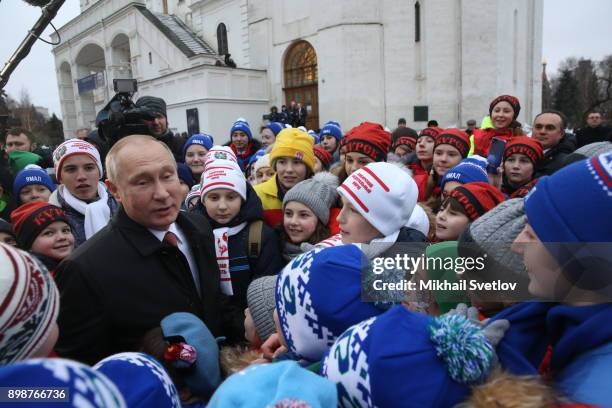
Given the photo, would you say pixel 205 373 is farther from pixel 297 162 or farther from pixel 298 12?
pixel 298 12

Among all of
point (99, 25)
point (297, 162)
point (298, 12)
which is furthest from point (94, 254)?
point (99, 25)

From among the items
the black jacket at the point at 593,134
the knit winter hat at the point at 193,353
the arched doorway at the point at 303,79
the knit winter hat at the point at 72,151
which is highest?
the arched doorway at the point at 303,79

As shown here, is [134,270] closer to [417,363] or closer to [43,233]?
[417,363]

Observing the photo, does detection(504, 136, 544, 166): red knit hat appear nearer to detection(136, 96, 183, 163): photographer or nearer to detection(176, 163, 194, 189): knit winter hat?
detection(176, 163, 194, 189): knit winter hat

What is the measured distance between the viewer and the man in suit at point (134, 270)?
4.96 ft

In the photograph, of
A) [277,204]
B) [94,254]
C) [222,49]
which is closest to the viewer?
[94,254]

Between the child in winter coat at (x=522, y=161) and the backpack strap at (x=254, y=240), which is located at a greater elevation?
the child in winter coat at (x=522, y=161)

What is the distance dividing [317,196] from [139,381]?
193cm

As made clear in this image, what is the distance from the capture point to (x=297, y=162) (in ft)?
11.6

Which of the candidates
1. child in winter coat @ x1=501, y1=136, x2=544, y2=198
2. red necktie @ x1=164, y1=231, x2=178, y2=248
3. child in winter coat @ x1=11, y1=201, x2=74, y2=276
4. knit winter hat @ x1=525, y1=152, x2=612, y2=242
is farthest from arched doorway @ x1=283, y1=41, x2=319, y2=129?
knit winter hat @ x1=525, y1=152, x2=612, y2=242

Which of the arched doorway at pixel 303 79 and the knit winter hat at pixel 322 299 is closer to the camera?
the knit winter hat at pixel 322 299

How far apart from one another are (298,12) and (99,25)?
16.3m

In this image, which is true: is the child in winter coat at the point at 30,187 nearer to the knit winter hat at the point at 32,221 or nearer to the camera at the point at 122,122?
the camera at the point at 122,122

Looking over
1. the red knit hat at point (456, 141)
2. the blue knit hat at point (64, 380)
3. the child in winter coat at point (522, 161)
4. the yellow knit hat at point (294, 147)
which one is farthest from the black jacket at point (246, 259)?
the child in winter coat at point (522, 161)
